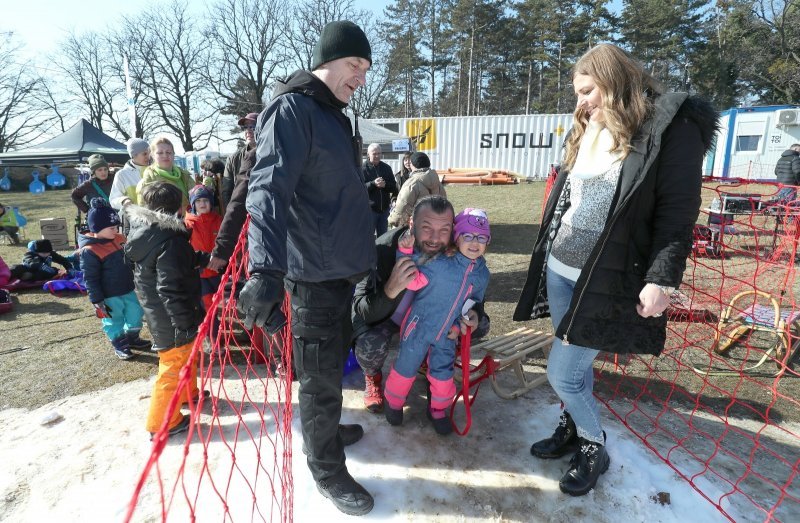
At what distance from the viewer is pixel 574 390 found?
2008 millimetres

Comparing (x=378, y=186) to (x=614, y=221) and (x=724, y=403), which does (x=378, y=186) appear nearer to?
(x=724, y=403)

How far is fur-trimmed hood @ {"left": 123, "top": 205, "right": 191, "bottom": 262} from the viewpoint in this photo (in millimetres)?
2557

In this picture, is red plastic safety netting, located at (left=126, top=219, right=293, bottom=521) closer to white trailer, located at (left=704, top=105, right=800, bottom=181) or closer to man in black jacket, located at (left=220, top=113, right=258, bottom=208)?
man in black jacket, located at (left=220, top=113, right=258, bottom=208)

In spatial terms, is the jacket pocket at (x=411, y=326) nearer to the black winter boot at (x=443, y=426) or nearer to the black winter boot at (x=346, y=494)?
the black winter boot at (x=443, y=426)

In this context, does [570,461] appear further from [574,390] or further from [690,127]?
[690,127]

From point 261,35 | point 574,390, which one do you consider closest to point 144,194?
point 574,390

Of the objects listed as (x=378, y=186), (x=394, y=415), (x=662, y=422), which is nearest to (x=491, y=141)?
(x=378, y=186)

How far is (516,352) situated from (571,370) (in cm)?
94

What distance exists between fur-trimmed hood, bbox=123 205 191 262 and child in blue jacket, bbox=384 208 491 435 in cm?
139

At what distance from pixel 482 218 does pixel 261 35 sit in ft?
116

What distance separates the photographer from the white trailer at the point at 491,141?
19.5 m

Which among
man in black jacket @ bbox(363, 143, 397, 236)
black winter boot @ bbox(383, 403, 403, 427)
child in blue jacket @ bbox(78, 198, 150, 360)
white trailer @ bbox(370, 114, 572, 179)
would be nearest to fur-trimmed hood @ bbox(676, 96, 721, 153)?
black winter boot @ bbox(383, 403, 403, 427)

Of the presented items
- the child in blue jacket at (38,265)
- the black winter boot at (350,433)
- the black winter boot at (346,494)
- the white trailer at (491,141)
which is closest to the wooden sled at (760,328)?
the black winter boot at (350,433)

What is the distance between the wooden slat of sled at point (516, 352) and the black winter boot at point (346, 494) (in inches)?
42.6
